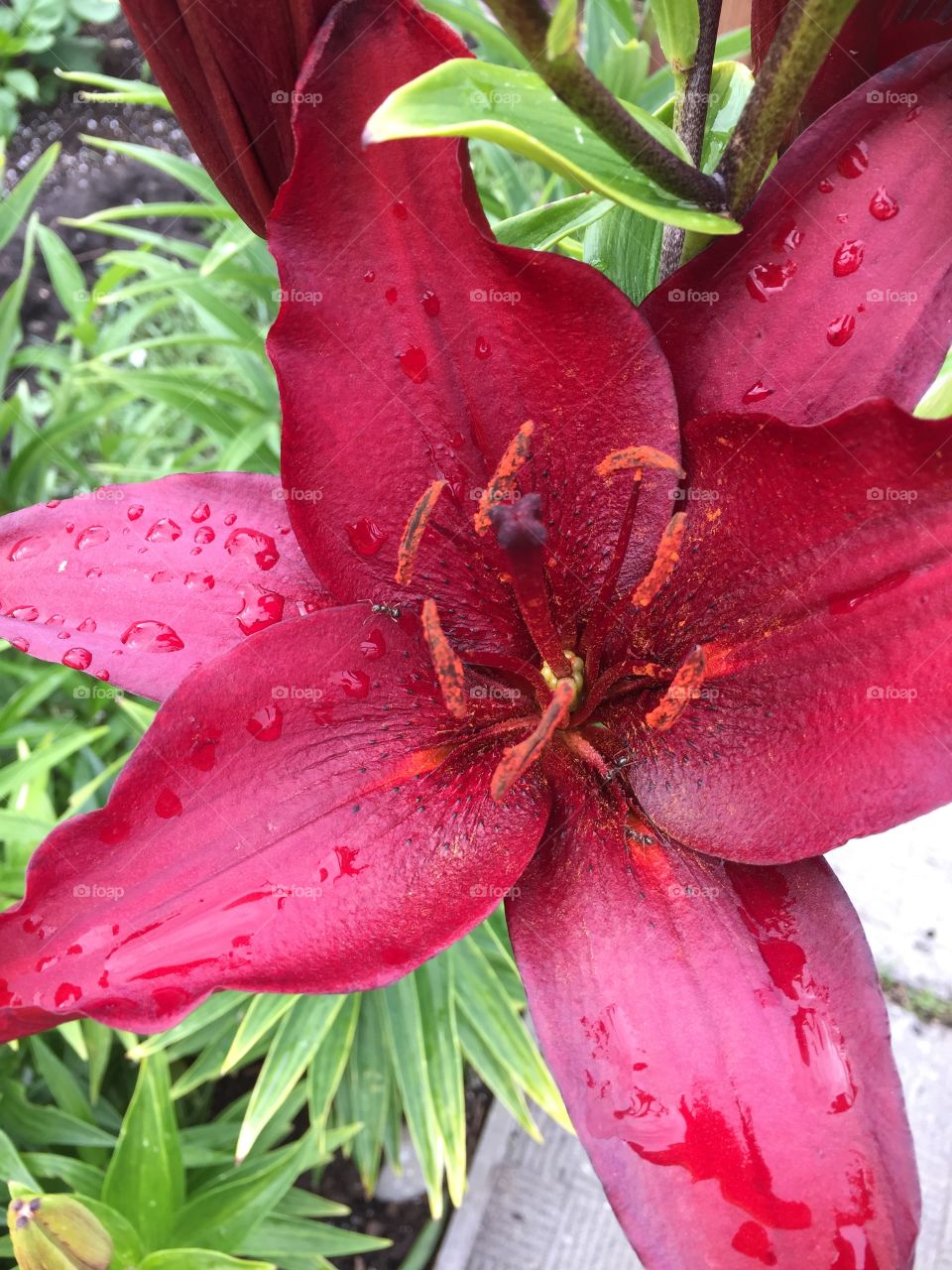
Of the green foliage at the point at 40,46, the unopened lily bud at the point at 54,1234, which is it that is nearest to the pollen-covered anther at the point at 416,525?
the unopened lily bud at the point at 54,1234

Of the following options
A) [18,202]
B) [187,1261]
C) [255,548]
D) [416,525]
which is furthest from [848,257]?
[18,202]

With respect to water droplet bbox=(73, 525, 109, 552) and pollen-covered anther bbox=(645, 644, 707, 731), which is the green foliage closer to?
water droplet bbox=(73, 525, 109, 552)

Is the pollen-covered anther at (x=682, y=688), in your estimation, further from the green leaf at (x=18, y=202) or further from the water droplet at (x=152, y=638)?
the green leaf at (x=18, y=202)

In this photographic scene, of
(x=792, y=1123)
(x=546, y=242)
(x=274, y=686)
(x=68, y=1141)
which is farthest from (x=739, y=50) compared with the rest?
(x=68, y=1141)

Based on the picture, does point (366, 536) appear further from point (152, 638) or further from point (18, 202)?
point (18, 202)

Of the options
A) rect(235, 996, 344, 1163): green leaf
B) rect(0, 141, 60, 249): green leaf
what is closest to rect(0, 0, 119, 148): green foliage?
rect(0, 141, 60, 249): green leaf

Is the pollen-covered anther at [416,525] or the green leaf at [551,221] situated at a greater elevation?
the green leaf at [551,221]
